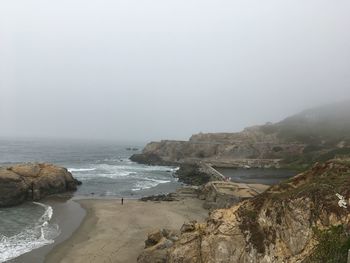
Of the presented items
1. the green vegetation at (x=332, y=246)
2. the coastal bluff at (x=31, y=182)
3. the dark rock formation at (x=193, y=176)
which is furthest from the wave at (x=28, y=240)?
the dark rock formation at (x=193, y=176)

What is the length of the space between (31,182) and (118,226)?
67.3 ft

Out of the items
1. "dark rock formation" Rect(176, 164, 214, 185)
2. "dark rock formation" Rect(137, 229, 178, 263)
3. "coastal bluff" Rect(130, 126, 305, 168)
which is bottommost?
"dark rock formation" Rect(176, 164, 214, 185)

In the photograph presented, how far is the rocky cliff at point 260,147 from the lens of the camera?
95219 mm

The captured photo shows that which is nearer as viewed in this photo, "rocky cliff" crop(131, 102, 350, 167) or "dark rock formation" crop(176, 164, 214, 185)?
"dark rock formation" crop(176, 164, 214, 185)

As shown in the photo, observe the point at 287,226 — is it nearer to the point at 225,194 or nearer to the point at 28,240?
the point at 28,240

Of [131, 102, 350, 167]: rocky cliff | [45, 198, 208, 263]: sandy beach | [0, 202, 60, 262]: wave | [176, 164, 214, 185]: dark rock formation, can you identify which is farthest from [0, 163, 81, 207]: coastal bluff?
[131, 102, 350, 167]: rocky cliff

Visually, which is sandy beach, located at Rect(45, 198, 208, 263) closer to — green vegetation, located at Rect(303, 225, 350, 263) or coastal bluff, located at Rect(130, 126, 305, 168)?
green vegetation, located at Rect(303, 225, 350, 263)

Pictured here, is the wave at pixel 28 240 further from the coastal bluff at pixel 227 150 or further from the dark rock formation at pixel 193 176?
the coastal bluff at pixel 227 150

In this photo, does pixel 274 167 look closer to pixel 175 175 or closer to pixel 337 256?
pixel 175 175

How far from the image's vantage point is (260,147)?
111812 millimetres

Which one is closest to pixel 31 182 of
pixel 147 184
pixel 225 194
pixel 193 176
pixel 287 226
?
pixel 147 184

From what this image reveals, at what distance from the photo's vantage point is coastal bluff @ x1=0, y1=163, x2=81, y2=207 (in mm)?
45188

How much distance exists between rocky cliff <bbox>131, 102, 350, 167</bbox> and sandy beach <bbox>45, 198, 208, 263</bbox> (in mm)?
48908

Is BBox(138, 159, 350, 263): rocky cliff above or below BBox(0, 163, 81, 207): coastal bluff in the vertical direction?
above
